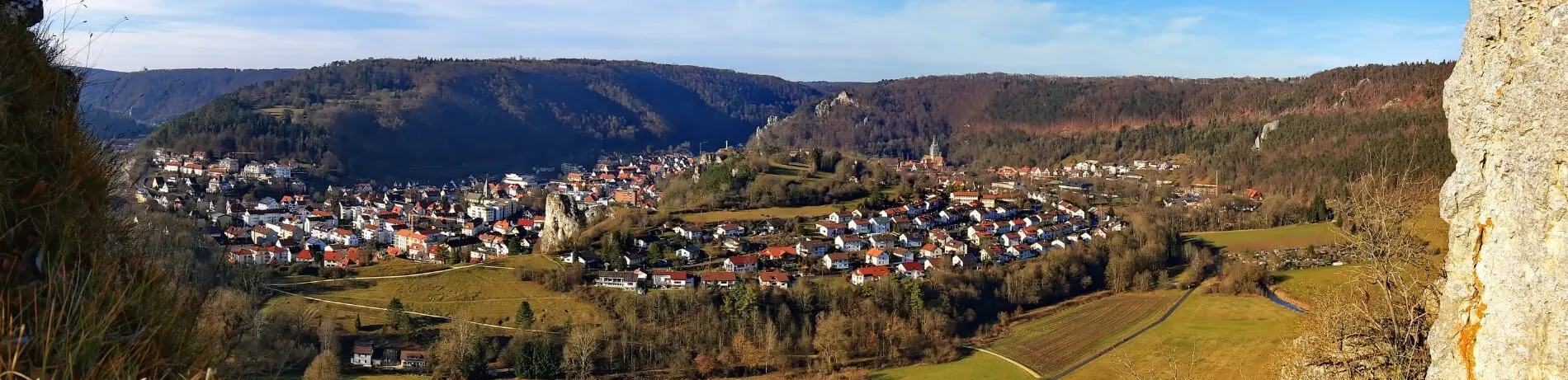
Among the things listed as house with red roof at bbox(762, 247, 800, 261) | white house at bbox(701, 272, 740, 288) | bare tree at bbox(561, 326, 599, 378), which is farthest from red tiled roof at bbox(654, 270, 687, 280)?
bare tree at bbox(561, 326, 599, 378)

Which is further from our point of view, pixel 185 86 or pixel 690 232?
pixel 185 86

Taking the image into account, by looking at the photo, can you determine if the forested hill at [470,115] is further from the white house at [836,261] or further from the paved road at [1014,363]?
the paved road at [1014,363]

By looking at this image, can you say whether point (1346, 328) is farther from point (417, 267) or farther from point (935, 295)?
point (417, 267)

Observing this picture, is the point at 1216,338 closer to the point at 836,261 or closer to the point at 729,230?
the point at 836,261

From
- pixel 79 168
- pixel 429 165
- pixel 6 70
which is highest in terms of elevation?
pixel 6 70

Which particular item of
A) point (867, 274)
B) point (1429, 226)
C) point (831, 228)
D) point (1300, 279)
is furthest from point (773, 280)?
point (1429, 226)

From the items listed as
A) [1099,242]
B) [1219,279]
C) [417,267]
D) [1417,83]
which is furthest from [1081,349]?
[1417,83]

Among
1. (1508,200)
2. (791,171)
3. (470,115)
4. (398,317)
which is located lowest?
(398,317)
